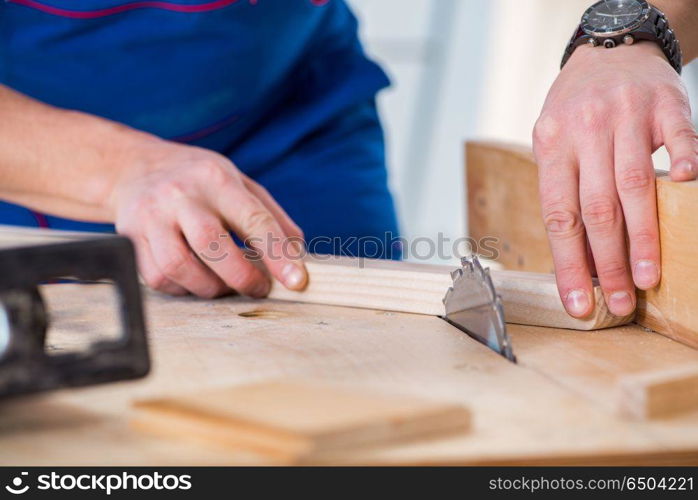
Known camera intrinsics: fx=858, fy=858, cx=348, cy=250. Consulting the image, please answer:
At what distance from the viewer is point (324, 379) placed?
2.30 ft

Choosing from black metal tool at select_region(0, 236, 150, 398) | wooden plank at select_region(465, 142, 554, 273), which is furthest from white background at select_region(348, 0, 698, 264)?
black metal tool at select_region(0, 236, 150, 398)

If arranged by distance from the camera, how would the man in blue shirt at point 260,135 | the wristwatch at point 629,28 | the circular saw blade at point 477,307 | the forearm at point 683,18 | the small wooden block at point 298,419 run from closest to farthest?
the small wooden block at point 298,419
the circular saw blade at point 477,307
the man in blue shirt at point 260,135
the wristwatch at point 629,28
the forearm at point 683,18

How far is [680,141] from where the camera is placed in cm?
87

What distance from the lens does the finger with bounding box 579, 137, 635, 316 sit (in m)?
Result: 0.88

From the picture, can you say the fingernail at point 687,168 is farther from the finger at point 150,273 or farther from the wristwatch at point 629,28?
the finger at point 150,273

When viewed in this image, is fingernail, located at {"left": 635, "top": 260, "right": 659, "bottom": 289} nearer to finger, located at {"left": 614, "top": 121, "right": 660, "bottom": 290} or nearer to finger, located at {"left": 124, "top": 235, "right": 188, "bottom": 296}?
finger, located at {"left": 614, "top": 121, "right": 660, "bottom": 290}

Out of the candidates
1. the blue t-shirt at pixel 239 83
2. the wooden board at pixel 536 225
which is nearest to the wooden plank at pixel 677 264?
the wooden board at pixel 536 225

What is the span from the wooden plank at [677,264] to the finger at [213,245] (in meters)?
0.47

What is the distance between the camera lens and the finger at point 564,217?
907 mm

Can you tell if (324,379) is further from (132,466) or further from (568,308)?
(568,308)

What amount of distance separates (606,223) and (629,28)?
273 millimetres

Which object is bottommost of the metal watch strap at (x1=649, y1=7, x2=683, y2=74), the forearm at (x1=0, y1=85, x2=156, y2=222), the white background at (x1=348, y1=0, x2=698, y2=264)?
the white background at (x1=348, y1=0, x2=698, y2=264)

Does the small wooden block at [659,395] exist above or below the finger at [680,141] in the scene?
below

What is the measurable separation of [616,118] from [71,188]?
0.70 metres
